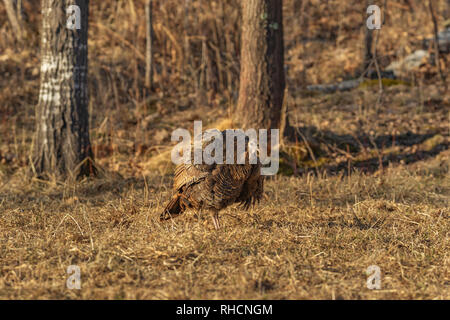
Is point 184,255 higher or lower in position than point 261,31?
lower

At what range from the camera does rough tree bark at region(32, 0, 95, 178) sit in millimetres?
6875

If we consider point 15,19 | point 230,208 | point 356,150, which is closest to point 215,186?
point 230,208

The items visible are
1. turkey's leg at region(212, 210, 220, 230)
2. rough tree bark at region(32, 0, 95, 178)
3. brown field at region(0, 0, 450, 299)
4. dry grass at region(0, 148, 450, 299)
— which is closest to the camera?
dry grass at region(0, 148, 450, 299)

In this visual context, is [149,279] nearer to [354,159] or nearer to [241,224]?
[241,224]

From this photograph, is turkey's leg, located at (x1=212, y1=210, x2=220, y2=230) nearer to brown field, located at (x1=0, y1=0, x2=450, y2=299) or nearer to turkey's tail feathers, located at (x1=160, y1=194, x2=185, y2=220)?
brown field, located at (x1=0, y1=0, x2=450, y2=299)

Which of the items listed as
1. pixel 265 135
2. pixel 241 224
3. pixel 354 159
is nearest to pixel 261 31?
pixel 265 135

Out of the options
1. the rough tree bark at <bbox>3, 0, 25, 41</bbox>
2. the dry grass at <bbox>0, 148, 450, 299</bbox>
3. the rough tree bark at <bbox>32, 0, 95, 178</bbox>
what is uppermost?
the rough tree bark at <bbox>3, 0, 25, 41</bbox>

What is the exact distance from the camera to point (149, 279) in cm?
357

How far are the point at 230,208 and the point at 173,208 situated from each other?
2.43ft

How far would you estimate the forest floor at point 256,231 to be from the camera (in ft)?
11.5

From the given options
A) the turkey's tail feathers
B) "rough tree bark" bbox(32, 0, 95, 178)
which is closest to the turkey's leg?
the turkey's tail feathers

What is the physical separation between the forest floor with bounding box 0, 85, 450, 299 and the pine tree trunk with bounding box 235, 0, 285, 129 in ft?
2.22

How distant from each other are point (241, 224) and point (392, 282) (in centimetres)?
174

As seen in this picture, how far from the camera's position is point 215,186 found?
4703mm
